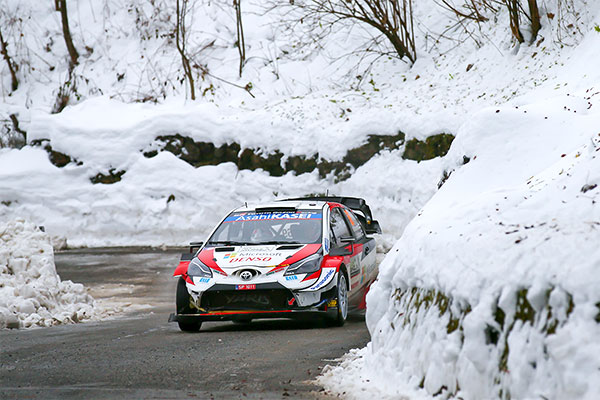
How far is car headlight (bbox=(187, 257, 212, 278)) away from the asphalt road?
26.3 inches

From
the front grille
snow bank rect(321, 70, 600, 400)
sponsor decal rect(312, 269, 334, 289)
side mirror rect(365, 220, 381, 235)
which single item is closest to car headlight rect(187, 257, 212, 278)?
the front grille

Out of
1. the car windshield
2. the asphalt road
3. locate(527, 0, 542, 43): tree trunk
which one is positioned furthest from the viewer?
locate(527, 0, 542, 43): tree trunk

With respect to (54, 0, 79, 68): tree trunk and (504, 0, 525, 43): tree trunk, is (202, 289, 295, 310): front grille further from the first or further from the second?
(54, 0, 79, 68): tree trunk

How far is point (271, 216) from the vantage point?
413 inches

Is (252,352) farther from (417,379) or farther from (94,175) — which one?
(94,175)

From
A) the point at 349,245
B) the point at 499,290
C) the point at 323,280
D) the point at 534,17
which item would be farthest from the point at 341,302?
the point at 534,17

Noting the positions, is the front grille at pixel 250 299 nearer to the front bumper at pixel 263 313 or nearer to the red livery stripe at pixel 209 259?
the front bumper at pixel 263 313

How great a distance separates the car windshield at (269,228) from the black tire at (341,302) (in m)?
0.64

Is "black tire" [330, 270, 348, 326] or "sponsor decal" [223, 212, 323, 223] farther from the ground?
"sponsor decal" [223, 212, 323, 223]

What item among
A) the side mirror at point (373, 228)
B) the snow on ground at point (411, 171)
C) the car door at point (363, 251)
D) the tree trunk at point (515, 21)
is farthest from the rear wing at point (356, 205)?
the tree trunk at point (515, 21)

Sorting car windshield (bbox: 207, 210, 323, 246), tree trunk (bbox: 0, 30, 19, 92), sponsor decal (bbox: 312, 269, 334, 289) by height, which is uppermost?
tree trunk (bbox: 0, 30, 19, 92)

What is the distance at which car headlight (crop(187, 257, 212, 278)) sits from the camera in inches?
368

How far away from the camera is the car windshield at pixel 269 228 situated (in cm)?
1005

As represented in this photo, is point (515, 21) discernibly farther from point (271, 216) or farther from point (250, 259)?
point (250, 259)
